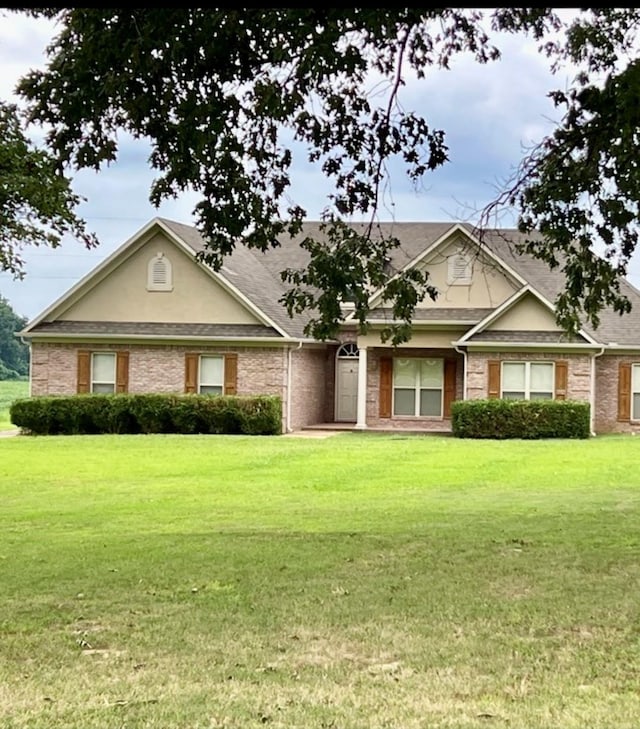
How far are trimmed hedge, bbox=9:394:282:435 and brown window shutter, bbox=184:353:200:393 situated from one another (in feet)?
3.93

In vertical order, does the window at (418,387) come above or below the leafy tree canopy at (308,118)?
below

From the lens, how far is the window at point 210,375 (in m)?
26.6

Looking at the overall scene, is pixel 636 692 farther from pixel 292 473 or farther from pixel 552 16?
pixel 292 473

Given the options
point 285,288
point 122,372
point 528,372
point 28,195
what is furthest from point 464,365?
point 28,195

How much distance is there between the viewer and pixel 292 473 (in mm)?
16875

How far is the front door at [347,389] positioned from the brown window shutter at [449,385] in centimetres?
321

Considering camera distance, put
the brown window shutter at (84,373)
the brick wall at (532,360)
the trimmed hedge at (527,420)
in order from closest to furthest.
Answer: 1. the trimmed hedge at (527,420)
2. the brick wall at (532,360)
3. the brown window shutter at (84,373)

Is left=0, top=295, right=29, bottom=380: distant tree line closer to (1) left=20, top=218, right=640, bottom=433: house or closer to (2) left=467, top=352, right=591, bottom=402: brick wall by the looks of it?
(1) left=20, top=218, right=640, bottom=433: house

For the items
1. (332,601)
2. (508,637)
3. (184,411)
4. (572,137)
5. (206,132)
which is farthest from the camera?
(184,411)

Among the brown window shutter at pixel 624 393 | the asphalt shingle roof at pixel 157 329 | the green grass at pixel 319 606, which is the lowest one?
the green grass at pixel 319 606

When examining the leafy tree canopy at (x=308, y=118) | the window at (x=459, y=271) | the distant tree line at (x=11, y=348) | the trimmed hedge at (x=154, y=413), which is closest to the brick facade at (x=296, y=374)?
the trimmed hedge at (x=154, y=413)

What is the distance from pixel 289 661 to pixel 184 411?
20.1 m

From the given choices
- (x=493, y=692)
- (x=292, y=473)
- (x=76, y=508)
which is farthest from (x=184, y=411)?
(x=493, y=692)

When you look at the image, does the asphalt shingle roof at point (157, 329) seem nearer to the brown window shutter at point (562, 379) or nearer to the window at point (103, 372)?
the window at point (103, 372)
